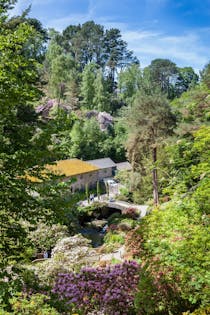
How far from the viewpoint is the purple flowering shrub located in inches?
334

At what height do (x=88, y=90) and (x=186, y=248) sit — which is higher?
(x=88, y=90)

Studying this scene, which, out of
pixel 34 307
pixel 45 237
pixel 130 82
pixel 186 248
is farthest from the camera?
pixel 130 82

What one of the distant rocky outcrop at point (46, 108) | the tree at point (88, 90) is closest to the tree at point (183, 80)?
the tree at point (88, 90)

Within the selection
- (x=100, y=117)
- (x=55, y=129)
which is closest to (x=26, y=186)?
(x=55, y=129)

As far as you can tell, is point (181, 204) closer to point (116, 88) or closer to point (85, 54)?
point (116, 88)

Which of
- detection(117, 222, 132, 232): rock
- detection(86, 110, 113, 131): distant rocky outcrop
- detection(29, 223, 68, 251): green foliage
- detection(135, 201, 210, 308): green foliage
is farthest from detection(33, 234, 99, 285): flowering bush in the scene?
detection(86, 110, 113, 131): distant rocky outcrop

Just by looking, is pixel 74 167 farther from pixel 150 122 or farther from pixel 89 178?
pixel 150 122

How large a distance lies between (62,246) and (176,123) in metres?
12.5

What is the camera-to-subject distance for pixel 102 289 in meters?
8.84

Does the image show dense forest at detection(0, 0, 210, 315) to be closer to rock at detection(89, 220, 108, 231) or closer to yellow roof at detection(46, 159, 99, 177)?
rock at detection(89, 220, 108, 231)

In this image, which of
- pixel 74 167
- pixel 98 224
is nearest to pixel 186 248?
pixel 98 224

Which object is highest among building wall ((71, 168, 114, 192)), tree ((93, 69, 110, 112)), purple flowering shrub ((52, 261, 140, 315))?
tree ((93, 69, 110, 112))

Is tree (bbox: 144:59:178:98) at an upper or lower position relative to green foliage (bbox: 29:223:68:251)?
upper

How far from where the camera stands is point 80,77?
67750mm
